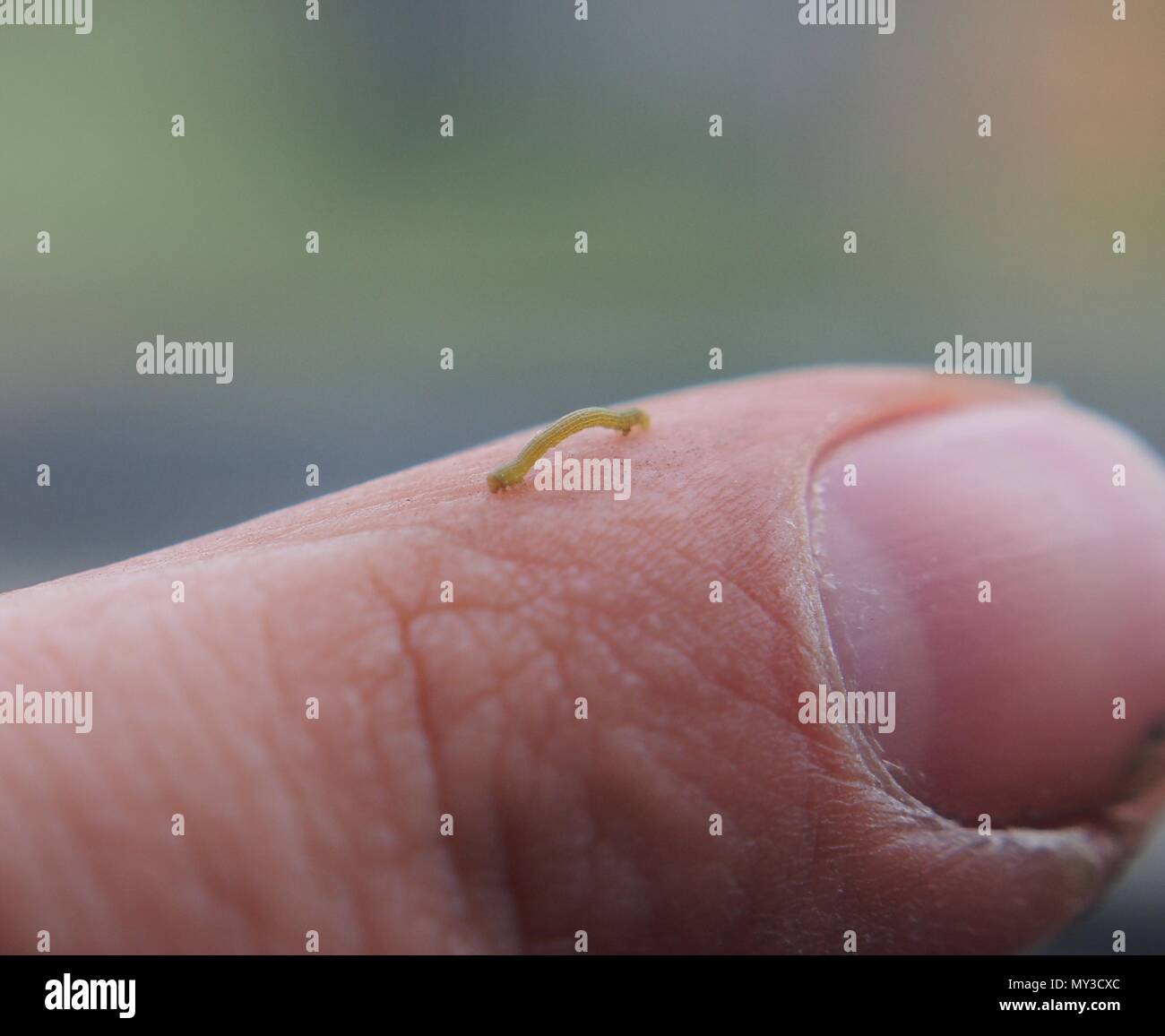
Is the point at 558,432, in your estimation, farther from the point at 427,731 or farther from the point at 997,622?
the point at 997,622

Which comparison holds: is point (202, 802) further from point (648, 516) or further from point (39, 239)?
point (39, 239)

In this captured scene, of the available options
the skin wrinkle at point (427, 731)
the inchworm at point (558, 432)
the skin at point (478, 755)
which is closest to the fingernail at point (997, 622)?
the skin at point (478, 755)

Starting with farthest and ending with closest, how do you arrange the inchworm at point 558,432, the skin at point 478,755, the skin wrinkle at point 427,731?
the inchworm at point 558,432 < the skin wrinkle at point 427,731 < the skin at point 478,755

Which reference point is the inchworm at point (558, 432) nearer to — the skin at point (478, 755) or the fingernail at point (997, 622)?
the skin at point (478, 755)

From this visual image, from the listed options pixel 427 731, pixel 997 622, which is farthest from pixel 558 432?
pixel 997 622

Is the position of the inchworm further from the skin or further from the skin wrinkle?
the skin wrinkle

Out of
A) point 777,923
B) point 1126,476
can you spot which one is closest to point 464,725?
point 777,923

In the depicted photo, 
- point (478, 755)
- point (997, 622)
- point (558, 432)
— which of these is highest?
point (558, 432)
